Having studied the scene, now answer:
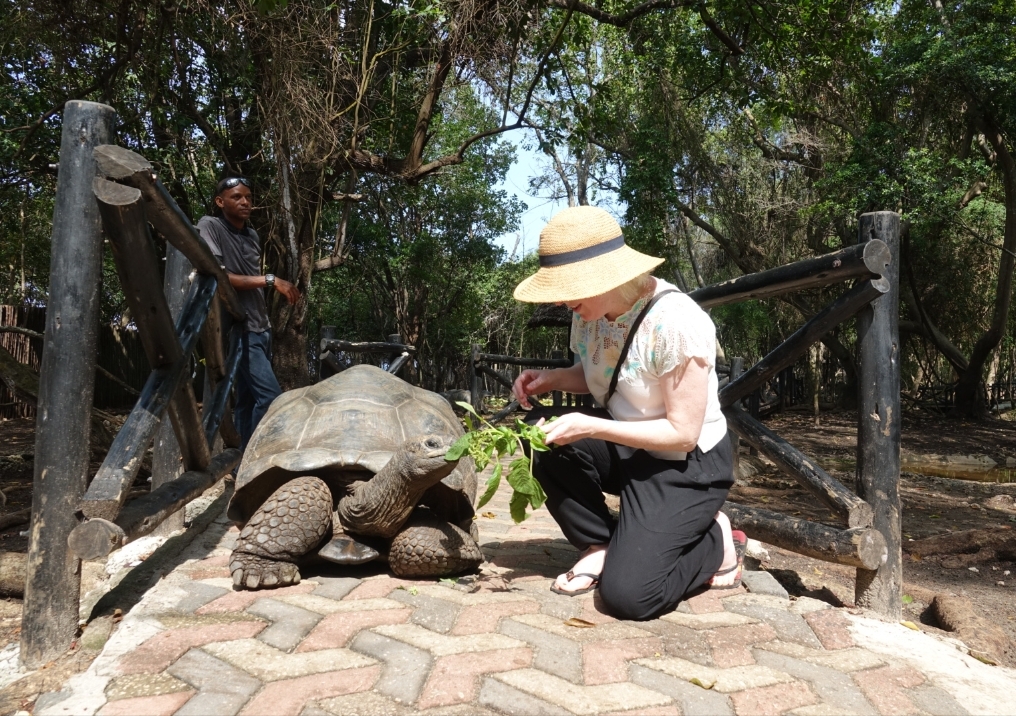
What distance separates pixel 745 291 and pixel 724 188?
1465 centimetres

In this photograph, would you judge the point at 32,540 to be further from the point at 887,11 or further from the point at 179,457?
the point at 887,11

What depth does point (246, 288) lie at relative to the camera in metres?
4.30

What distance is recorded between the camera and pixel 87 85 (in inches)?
305

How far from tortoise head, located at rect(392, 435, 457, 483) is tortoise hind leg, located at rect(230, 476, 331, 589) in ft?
1.30

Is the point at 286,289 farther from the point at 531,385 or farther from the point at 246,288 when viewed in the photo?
the point at 531,385

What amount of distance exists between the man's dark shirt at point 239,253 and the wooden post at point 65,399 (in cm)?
210

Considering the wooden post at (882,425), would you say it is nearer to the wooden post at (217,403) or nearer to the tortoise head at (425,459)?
the tortoise head at (425,459)

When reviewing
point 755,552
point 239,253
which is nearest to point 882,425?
point 755,552

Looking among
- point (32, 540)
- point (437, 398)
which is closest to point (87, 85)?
point (437, 398)

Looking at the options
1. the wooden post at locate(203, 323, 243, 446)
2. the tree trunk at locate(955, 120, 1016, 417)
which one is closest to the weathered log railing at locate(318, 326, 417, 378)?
the wooden post at locate(203, 323, 243, 446)

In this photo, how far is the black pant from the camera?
2.37 meters

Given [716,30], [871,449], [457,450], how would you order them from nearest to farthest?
[457,450], [871,449], [716,30]

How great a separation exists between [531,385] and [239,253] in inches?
96.2

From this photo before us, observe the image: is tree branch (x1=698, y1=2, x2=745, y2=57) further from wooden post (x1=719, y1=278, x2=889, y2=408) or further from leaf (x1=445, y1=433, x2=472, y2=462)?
leaf (x1=445, y1=433, x2=472, y2=462)
